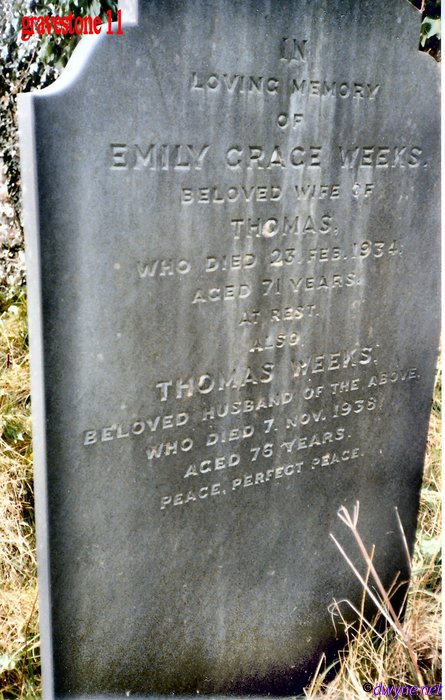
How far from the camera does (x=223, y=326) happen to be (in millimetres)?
2068

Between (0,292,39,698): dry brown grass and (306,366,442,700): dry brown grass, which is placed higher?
(0,292,39,698): dry brown grass

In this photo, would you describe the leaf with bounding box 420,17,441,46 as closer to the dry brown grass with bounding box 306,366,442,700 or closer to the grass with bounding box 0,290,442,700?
the grass with bounding box 0,290,442,700

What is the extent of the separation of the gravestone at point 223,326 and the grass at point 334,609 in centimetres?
17

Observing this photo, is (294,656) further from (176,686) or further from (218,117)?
(218,117)

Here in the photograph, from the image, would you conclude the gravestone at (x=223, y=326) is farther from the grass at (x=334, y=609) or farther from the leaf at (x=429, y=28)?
the leaf at (x=429, y=28)

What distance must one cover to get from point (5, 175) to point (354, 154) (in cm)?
307

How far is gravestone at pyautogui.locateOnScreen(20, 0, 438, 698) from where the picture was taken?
1768mm

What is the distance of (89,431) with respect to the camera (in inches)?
74.1

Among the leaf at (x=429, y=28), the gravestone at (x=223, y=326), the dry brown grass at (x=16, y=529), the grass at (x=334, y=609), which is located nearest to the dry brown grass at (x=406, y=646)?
the grass at (x=334, y=609)

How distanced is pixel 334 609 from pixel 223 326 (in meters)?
1.23

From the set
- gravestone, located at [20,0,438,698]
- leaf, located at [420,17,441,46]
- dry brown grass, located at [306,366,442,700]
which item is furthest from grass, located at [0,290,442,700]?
leaf, located at [420,17,441,46]

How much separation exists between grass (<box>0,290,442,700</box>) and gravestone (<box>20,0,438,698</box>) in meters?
0.17


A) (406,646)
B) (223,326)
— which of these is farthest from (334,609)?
(223,326)

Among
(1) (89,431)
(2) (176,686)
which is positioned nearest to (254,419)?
(1) (89,431)
